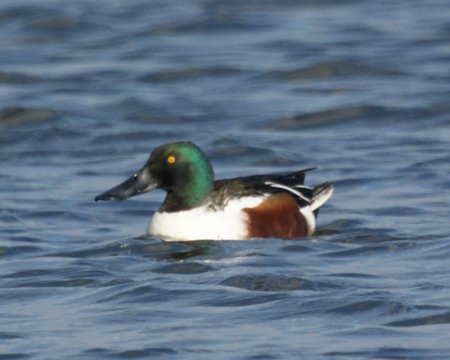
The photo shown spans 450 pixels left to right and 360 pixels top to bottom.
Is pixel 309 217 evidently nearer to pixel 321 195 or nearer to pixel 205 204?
pixel 321 195

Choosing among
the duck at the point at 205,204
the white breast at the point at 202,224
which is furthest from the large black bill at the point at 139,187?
the white breast at the point at 202,224

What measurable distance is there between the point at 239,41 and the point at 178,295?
32.6 ft

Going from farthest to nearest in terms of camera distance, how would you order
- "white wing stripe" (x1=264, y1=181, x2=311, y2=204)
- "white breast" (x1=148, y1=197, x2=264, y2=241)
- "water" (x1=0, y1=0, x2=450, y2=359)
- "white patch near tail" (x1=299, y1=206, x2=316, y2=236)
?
"white wing stripe" (x1=264, y1=181, x2=311, y2=204), "white patch near tail" (x1=299, y1=206, x2=316, y2=236), "white breast" (x1=148, y1=197, x2=264, y2=241), "water" (x1=0, y1=0, x2=450, y2=359)

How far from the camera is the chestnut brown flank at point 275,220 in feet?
36.9

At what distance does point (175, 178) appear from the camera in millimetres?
11367

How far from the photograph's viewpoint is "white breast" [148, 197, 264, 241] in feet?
36.6

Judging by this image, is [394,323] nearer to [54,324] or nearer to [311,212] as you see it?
[54,324]

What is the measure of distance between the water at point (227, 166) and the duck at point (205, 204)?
200mm

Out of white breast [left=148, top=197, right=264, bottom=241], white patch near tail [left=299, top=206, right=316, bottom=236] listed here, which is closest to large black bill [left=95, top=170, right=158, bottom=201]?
white breast [left=148, top=197, right=264, bottom=241]

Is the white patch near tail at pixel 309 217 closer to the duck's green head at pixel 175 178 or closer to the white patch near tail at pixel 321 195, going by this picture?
the white patch near tail at pixel 321 195

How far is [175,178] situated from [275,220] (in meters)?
0.70

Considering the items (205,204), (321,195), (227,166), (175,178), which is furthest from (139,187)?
(227,166)

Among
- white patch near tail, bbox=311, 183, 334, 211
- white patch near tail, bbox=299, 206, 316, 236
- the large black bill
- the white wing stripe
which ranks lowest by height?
white patch near tail, bbox=299, 206, 316, 236

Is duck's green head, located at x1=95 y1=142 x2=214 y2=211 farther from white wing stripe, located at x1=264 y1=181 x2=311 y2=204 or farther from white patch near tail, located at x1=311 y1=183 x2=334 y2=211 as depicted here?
white patch near tail, located at x1=311 y1=183 x2=334 y2=211
